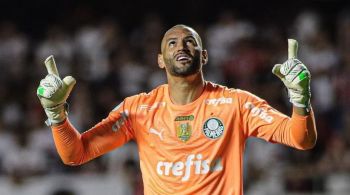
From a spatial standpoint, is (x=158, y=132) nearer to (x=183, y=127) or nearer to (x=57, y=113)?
(x=183, y=127)

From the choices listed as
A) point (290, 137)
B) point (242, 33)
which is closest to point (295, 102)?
point (290, 137)

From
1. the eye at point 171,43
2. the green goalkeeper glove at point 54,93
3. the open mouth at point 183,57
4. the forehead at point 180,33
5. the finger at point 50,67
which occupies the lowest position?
the green goalkeeper glove at point 54,93

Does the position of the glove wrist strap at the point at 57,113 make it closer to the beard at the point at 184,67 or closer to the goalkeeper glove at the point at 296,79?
the beard at the point at 184,67

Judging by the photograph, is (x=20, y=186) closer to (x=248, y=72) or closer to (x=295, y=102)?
(x=248, y=72)

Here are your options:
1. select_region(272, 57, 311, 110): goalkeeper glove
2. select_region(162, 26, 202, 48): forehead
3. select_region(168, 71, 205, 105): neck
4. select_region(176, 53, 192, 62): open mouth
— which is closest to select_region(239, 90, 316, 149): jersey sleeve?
select_region(272, 57, 311, 110): goalkeeper glove

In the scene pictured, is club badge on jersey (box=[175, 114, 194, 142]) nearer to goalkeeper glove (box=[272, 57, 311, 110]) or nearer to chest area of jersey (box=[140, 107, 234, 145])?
chest area of jersey (box=[140, 107, 234, 145])

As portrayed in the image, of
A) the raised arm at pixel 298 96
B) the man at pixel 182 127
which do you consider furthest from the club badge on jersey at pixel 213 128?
the raised arm at pixel 298 96

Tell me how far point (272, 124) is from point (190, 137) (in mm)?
659

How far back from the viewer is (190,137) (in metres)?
5.70

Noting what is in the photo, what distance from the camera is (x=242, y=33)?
12742 millimetres

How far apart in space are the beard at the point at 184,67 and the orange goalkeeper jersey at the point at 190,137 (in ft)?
0.83

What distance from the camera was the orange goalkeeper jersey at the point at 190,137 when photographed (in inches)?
218

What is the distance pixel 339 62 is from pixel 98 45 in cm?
414

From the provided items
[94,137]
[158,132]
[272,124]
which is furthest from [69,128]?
[272,124]
